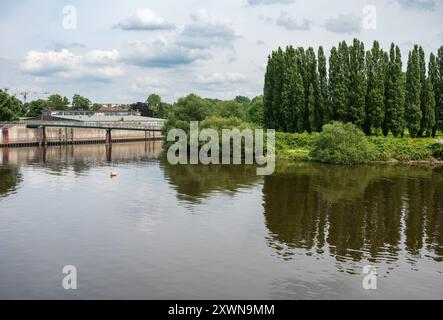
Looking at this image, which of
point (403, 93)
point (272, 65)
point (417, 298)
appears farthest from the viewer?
point (272, 65)

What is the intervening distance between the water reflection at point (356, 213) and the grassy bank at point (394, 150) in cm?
1095

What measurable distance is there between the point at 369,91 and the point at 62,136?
78.5 metres

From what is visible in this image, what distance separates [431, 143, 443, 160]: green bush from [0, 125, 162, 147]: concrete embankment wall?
8338 cm

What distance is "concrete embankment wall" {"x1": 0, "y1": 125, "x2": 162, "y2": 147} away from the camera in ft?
382

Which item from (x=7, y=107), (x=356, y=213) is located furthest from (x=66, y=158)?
(x=356, y=213)

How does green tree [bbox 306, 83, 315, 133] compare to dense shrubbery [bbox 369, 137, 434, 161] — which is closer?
dense shrubbery [bbox 369, 137, 434, 161]

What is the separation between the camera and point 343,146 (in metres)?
77.6

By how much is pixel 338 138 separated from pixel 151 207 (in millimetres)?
40810

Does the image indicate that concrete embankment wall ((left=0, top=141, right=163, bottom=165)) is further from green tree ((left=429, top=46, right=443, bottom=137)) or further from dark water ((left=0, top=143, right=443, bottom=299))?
green tree ((left=429, top=46, right=443, bottom=137))

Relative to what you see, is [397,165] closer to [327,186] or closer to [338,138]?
[338,138]

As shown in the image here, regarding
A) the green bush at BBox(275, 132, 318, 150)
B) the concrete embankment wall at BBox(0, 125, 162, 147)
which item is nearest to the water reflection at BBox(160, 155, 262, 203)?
the green bush at BBox(275, 132, 318, 150)

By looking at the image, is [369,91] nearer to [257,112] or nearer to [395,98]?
[395,98]

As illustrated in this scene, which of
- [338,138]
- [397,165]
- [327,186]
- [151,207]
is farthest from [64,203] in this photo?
[397,165]

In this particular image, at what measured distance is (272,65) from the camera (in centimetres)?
9962
